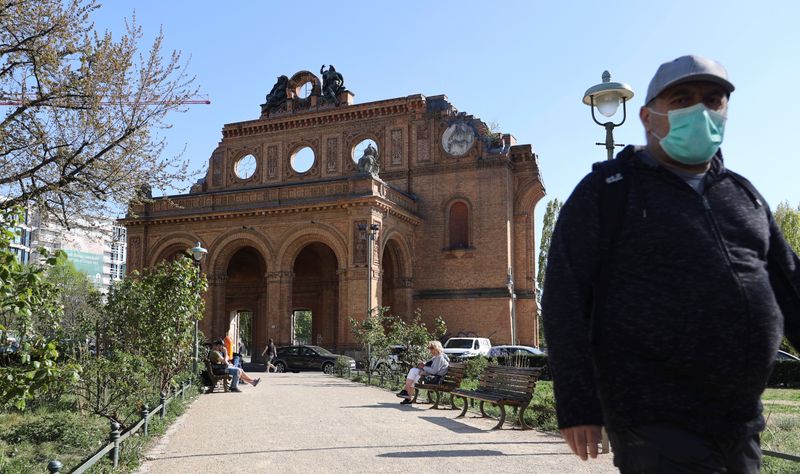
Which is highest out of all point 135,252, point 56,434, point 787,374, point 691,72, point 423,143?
point 423,143

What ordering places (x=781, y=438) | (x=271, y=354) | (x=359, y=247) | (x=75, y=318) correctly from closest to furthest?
1. (x=781, y=438)
2. (x=75, y=318)
3. (x=271, y=354)
4. (x=359, y=247)

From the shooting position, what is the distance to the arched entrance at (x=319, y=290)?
38.8 meters

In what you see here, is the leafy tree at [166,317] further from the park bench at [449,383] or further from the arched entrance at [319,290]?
the arched entrance at [319,290]

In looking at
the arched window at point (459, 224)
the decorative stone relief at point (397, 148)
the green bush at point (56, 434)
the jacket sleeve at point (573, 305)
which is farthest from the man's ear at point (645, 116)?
the decorative stone relief at point (397, 148)

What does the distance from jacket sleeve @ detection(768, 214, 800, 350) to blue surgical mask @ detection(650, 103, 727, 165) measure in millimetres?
451

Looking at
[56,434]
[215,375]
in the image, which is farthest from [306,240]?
[56,434]

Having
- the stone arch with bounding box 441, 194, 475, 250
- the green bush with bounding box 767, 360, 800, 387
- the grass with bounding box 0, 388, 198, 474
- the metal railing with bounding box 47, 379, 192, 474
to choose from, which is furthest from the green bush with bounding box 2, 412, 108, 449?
the stone arch with bounding box 441, 194, 475, 250

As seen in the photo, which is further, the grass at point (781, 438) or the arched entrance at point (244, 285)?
the arched entrance at point (244, 285)

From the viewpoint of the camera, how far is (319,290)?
40031 mm

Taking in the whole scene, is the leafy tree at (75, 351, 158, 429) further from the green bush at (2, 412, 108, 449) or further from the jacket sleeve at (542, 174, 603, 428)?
the jacket sleeve at (542, 174, 603, 428)

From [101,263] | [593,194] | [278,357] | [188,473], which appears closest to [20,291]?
[188,473]

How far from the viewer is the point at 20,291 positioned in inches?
229

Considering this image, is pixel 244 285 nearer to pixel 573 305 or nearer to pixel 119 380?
pixel 119 380

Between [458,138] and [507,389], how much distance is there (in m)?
27.2
